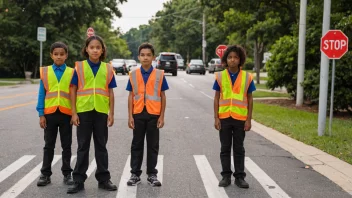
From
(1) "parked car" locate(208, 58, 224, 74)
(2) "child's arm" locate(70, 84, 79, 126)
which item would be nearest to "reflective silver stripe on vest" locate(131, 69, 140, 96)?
(2) "child's arm" locate(70, 84, 79, 126)

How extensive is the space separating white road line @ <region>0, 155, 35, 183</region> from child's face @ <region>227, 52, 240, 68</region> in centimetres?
340

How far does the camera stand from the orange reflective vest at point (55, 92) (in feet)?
18.9

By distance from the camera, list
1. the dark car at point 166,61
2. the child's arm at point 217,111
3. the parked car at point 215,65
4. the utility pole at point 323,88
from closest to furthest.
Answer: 1. the child's arm at point 217,111
2. the utility pole at point 323,88
3. the dark car at point 166,61
4. the parked car at point 215,65

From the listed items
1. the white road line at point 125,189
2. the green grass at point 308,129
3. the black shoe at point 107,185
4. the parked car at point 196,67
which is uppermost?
the parked car at point 196,67

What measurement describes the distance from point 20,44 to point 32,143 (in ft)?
91.1

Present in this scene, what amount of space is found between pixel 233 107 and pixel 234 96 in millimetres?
146

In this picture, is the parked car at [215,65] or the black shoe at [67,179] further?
the parked car at [215,65]

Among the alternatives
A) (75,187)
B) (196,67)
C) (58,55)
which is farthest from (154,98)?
(196,67)

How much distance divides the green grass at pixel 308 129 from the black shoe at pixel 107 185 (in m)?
4.11

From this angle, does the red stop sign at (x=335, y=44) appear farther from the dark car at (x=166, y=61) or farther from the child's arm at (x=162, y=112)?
the dark car at (x=166, y=61)

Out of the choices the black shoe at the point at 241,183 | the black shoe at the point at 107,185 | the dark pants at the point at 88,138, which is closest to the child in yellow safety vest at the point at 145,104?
the black shoe at the point at 107,185

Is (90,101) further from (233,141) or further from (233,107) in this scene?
(233,141)

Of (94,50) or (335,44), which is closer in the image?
(94,50)

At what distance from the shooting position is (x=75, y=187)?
556cm
